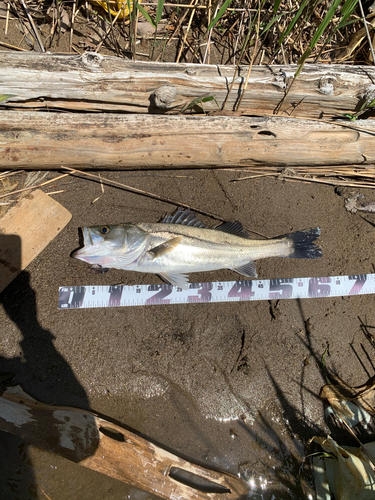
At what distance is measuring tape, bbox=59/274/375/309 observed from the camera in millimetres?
3670

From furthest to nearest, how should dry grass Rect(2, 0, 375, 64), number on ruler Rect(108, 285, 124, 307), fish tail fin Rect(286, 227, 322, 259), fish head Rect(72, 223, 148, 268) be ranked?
dry grass Rect(2, 0, 375, 64), fish tail fin Rect(286, 227, 322, 259), number on ruler Rect(108, 285, 124, 307), fish head Rect(72, 223, 148, 268)

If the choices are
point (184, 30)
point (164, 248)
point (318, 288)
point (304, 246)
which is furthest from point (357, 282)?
point (184, 30)

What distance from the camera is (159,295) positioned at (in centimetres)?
373

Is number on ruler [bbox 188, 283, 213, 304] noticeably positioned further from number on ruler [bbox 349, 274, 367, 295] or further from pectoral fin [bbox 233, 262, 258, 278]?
number on ruler [bbox 349, 274, 367, 295]

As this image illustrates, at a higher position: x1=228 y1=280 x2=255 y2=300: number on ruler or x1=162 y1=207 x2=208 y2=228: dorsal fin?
x1=162 y1=207 x2=208 y2=228: dorsal fin

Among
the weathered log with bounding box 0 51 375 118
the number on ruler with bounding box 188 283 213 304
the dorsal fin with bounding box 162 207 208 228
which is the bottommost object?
the number on ruler with bounding box 188 283 213 304

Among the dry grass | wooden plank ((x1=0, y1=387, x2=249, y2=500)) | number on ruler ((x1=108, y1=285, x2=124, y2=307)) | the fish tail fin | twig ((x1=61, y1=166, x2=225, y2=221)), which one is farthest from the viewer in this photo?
the dry grass

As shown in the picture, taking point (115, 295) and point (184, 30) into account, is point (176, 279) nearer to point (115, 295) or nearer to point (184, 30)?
point (115, 295)

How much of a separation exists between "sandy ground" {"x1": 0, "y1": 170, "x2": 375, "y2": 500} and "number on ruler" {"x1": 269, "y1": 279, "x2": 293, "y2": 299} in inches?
4.7

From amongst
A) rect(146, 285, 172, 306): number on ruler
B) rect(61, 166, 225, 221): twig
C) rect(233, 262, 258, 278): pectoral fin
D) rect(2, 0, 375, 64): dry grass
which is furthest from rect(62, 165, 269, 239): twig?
rect(2, 0, 375, 64): dry grass

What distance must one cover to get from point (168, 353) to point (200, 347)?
426mm

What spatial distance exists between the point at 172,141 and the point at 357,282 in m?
3.16

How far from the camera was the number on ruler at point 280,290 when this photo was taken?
12.6 ft

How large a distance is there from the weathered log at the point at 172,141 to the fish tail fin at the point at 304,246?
99 centimetres
